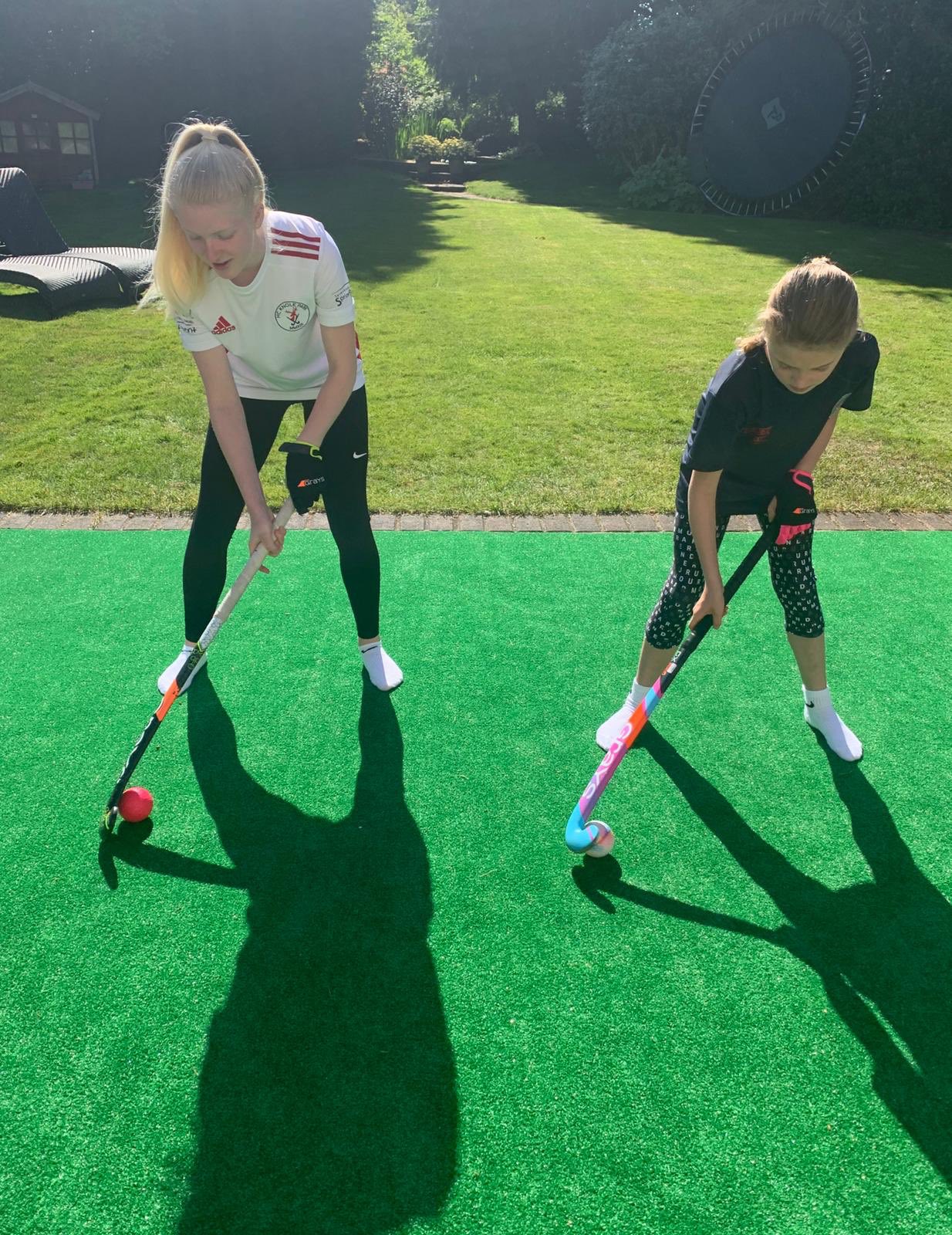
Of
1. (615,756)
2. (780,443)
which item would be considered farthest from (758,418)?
(615,756)

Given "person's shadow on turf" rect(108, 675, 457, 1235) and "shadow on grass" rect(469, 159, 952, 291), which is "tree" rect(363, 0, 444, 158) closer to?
"shadow on grass" rect(469, 159, 952, 291)

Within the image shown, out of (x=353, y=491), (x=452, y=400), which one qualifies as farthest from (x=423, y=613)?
(x=452, y=400)

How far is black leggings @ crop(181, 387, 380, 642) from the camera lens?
3078 mm

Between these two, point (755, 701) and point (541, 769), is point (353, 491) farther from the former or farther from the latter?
point (755, 701)

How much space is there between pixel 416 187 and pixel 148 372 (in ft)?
53.5

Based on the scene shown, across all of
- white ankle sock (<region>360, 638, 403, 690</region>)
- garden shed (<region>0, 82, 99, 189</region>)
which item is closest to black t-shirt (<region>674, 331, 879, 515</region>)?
white ankle sock (<region>360, 638, 403, 690</region>)

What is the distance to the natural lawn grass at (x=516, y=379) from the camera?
551cm

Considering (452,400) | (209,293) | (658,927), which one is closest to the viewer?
(658,927)

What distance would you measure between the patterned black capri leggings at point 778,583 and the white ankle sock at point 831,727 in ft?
0.99

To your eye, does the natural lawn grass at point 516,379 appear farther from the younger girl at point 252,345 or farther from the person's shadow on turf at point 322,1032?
the person's shadow on turf at point 322,1032

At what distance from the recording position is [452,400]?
23.0ft

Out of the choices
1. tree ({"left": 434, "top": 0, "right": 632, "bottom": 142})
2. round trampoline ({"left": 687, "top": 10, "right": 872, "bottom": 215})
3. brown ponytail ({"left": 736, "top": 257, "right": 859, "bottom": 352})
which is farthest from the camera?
tree ({"left": 434, "top": 0, "right": 632, "bottom": 142})

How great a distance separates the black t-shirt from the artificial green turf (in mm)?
1000

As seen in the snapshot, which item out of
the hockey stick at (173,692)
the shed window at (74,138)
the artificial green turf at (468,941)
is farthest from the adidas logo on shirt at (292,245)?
the shed window at (74,138)
